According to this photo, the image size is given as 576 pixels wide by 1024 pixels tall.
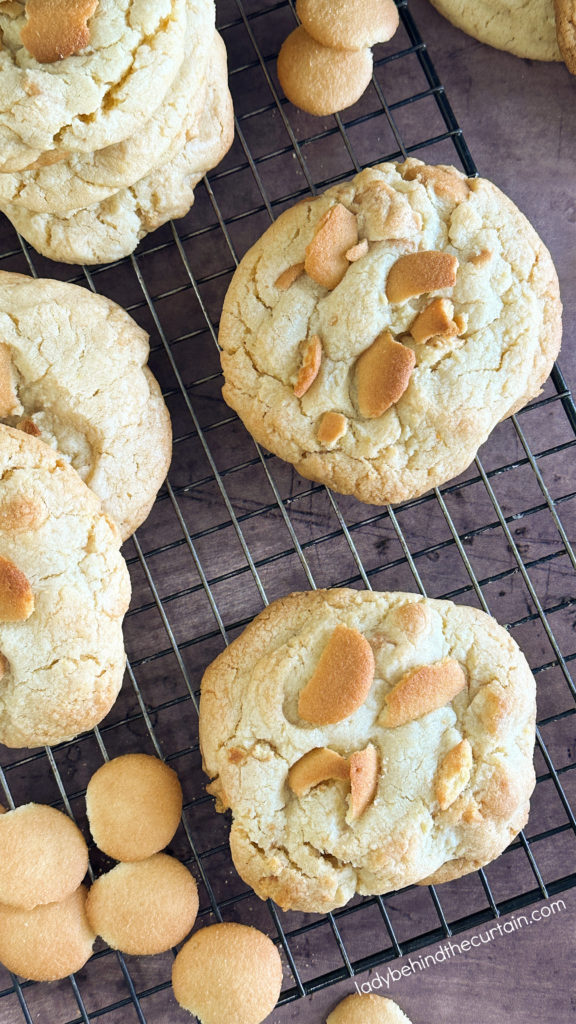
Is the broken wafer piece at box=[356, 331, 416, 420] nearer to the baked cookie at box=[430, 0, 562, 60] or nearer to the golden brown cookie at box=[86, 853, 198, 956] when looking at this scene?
the baked cookie at box=[430, 0, 562, 60]

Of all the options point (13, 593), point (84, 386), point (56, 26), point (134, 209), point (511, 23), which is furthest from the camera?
point (511, 23)

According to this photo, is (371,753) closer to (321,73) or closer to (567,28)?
(321,73)

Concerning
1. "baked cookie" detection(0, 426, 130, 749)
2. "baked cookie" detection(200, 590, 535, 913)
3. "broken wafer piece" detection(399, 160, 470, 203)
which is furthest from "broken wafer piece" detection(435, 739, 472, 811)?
"broken wafer piece" detection(399, 160, 470, 203)

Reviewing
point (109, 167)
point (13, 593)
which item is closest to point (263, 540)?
point (13, 593)

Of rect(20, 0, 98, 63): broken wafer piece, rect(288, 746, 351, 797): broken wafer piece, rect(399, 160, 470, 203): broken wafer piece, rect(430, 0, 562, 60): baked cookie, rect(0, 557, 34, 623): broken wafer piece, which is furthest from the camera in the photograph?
rect(430, 0, 562, 60): baked cookie

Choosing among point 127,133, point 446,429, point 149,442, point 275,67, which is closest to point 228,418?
point 149,442

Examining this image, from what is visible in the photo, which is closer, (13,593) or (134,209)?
(13,593)

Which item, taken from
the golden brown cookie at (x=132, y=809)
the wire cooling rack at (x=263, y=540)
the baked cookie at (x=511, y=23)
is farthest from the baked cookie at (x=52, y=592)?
the baked cookie at (x=511, y=23)

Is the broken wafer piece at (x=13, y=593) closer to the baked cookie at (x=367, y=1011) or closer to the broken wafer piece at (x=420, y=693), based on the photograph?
the broken wafer piece at (x=420, y=693)
